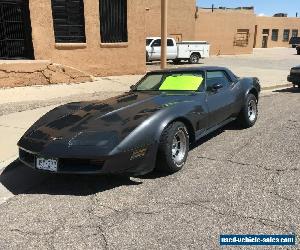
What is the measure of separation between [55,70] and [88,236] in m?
9.78

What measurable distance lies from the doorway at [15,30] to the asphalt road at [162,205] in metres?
8.24

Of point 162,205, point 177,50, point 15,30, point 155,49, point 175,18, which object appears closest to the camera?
point 162,205

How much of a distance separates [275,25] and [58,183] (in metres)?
56.0

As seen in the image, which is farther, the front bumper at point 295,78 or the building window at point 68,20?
the building window at point 68,20

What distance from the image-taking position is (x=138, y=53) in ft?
48.9

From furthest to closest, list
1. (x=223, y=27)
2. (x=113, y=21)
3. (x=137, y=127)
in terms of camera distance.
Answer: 1. (x=223, y=27)
2. (x=113, y=21)
3. (x=137, y=127)

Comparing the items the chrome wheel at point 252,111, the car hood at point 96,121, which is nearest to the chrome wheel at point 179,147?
the car hood at point 96,121

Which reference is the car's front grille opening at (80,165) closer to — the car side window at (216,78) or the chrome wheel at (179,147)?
the chrome wheel at (179,147)

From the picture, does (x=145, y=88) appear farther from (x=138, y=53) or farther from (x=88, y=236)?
(x=138, y=53)

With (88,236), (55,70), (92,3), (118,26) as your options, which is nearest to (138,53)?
(118,26)

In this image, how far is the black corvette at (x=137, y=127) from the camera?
3.92 m

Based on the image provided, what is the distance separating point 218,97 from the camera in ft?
→ 18.5

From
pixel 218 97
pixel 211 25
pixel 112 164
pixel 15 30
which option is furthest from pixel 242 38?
pixel 112 164

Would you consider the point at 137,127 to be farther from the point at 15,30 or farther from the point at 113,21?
the point at 113,21
